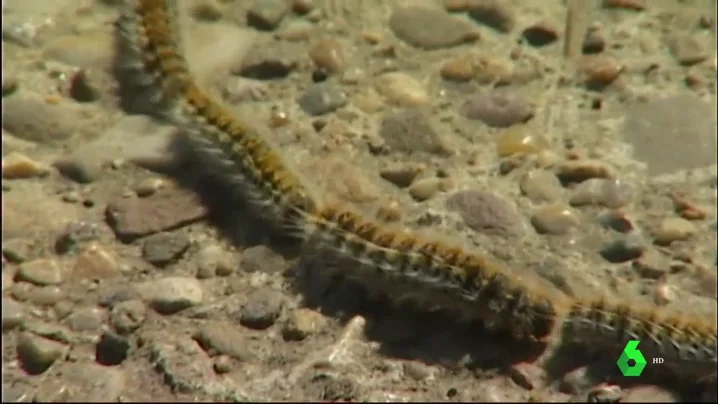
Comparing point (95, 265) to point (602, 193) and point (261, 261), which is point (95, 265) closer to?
point (261, 261)

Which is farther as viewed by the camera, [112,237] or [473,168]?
[473,168]

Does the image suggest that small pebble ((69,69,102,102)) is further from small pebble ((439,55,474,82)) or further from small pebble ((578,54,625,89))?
small pebble ((578,54,625,89))

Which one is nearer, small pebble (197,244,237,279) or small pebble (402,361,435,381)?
small pebble (402,361,435,381)

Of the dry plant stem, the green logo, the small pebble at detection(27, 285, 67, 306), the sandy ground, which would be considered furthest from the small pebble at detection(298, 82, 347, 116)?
the green logo

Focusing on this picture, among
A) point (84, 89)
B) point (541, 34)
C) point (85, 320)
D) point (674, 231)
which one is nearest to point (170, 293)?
point (85, 320)

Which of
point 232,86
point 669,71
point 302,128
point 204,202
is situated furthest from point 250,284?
point 669,71

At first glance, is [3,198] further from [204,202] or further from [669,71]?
[669,71]

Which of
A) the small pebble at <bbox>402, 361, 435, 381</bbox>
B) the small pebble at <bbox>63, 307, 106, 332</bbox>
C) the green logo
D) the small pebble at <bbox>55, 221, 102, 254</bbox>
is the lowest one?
the small pebble at <bbox>63, 307, 106, 332</bbox>
